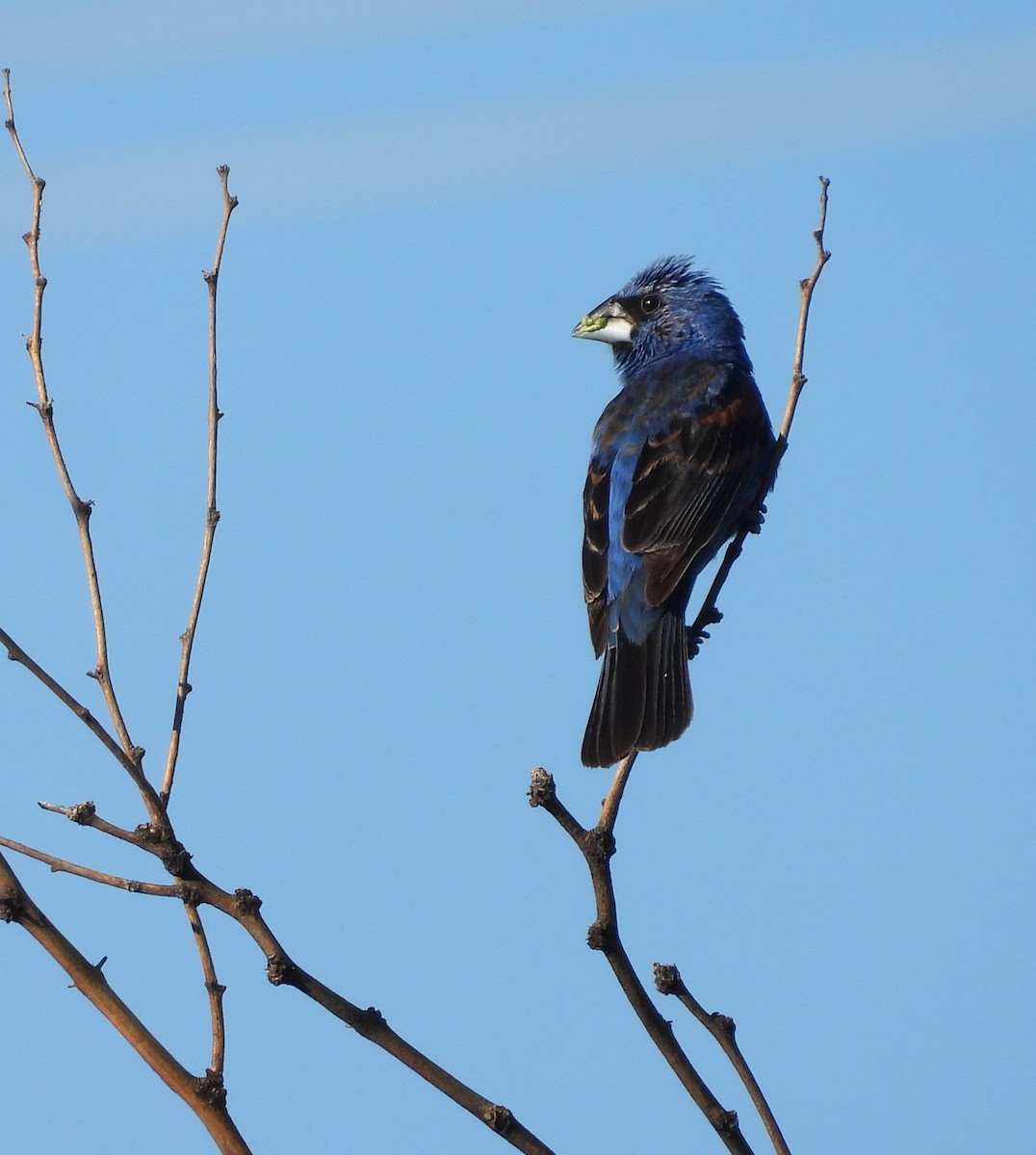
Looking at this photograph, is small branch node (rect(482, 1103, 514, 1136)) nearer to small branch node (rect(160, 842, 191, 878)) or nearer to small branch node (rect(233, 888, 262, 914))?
small branch node (rect(233, 888, 262, 914))

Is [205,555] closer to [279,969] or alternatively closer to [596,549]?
[279,969]

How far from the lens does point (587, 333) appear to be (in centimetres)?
793

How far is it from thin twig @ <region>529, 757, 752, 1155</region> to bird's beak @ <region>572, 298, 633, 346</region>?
5051 millimetres

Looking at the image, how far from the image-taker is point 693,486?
21.4 ft

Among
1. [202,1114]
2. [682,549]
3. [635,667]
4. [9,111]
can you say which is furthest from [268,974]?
[682,549]

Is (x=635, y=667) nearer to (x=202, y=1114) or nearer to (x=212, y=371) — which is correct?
(x=212, y=371)

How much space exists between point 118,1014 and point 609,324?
5.82 m

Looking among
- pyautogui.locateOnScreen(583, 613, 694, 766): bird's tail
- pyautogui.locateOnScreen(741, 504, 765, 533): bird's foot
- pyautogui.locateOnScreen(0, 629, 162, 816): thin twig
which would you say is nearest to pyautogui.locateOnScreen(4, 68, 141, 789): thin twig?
pyautogui.locateOnScreen(0, 629, 162, 816): thin twig

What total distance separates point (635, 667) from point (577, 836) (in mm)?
2873

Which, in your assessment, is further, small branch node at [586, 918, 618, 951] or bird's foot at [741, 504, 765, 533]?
bird's foot at [741, 504, 765, 533]

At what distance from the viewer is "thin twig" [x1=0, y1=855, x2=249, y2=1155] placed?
2461 millimetres

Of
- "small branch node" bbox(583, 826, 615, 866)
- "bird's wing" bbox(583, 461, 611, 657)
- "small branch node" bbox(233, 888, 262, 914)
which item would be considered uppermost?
"bird's wing" bbox(583, 461, 611, 657)

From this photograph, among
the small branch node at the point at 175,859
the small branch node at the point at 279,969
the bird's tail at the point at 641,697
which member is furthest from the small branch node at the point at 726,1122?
the bird's tail at the point at 641,697

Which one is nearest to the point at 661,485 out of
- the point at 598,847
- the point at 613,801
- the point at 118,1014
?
the point at 613,801
